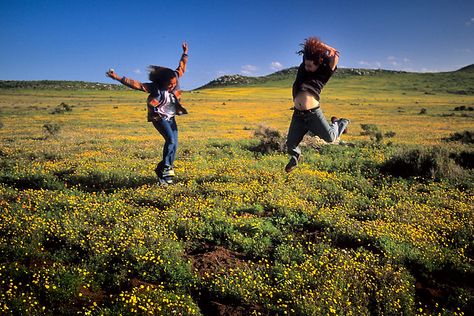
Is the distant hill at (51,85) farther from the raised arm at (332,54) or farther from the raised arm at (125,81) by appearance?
the raised arm at (332,54)

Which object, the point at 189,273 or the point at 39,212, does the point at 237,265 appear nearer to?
the point at 189,273

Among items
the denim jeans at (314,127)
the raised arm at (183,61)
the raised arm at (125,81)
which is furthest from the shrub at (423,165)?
the raised arm at (125,81)

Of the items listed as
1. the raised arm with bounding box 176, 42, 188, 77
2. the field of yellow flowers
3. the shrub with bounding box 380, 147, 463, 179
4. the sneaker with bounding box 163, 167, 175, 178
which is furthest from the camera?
the shrub with bounding box 380, 147, 463, 179

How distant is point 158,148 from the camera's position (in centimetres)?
1549

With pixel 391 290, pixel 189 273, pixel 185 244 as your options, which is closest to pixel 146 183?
pixel 185 244

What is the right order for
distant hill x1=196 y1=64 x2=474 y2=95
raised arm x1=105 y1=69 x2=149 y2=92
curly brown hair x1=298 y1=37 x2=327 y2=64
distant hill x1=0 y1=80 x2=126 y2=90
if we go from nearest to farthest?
curly brown hair x1=298 y1=37 x2=327 y2=64 → raised arm x1=105 y1=69 x2=149 y2=92 → distant hill x1=196 y1=64 x2=474 y2=95 → distant hill x1=0 y1=80 x2=126 y2=90

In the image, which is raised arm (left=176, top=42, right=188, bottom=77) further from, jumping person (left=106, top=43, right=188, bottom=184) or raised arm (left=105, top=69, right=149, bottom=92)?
raised arm (left=105, top=69, right=149, bottom=92)

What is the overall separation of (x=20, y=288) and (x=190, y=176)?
5.81 meters

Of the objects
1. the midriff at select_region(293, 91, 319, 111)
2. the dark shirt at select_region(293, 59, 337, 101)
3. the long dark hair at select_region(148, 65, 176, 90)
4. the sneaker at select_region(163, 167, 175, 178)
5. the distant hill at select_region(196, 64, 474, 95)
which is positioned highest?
the distant hill at select_region(196, 64, 474, 95)

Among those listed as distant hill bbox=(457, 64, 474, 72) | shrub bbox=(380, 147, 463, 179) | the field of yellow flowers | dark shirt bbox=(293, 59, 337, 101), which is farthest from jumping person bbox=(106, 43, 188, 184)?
distant hill bbox=(457, 64, 474, 72)

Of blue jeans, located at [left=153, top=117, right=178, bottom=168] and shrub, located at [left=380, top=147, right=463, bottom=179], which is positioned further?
shrub, located at [left=380, top=147, right=463, bottom=179]

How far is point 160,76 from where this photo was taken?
827cm

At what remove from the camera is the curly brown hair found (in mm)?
5859

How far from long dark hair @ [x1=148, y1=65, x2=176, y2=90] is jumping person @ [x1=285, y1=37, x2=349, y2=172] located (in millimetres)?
3291
